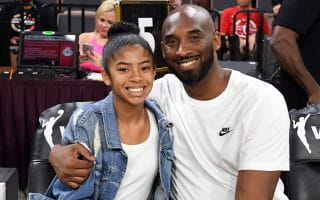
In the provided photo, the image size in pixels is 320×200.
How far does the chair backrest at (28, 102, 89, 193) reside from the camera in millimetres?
2441

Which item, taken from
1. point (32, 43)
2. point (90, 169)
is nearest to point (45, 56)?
point (32, 43)

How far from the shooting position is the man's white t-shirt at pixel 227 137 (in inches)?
84.8

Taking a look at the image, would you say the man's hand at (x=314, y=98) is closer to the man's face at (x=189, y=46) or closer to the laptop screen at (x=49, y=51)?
the man's face at (x=189, y=46)

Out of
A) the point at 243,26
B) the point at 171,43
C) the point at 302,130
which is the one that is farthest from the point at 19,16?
the point at 171,43

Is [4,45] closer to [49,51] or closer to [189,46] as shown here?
[49,51]

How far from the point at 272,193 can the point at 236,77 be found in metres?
0.42

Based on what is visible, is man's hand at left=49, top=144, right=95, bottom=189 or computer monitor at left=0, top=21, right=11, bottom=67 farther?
computer monitor at left=0, top=21, right=11, bottom=67

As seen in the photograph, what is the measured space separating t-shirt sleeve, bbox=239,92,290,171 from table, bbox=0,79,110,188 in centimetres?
226

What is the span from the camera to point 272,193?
2.15m

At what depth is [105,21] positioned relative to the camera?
5371mm

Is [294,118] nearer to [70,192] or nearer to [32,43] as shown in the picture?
[70,192]

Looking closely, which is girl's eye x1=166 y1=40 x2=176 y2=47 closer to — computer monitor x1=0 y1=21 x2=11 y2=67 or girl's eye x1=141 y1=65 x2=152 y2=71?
girl's eye x1=141 y1=65 x2=152 y2=71

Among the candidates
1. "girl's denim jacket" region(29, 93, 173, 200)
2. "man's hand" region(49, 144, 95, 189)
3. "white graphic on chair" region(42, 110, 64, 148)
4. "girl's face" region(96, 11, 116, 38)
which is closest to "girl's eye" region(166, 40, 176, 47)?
"girl's denim jacket" region(29, 93, 173, 200)

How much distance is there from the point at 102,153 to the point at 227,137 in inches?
16.4
